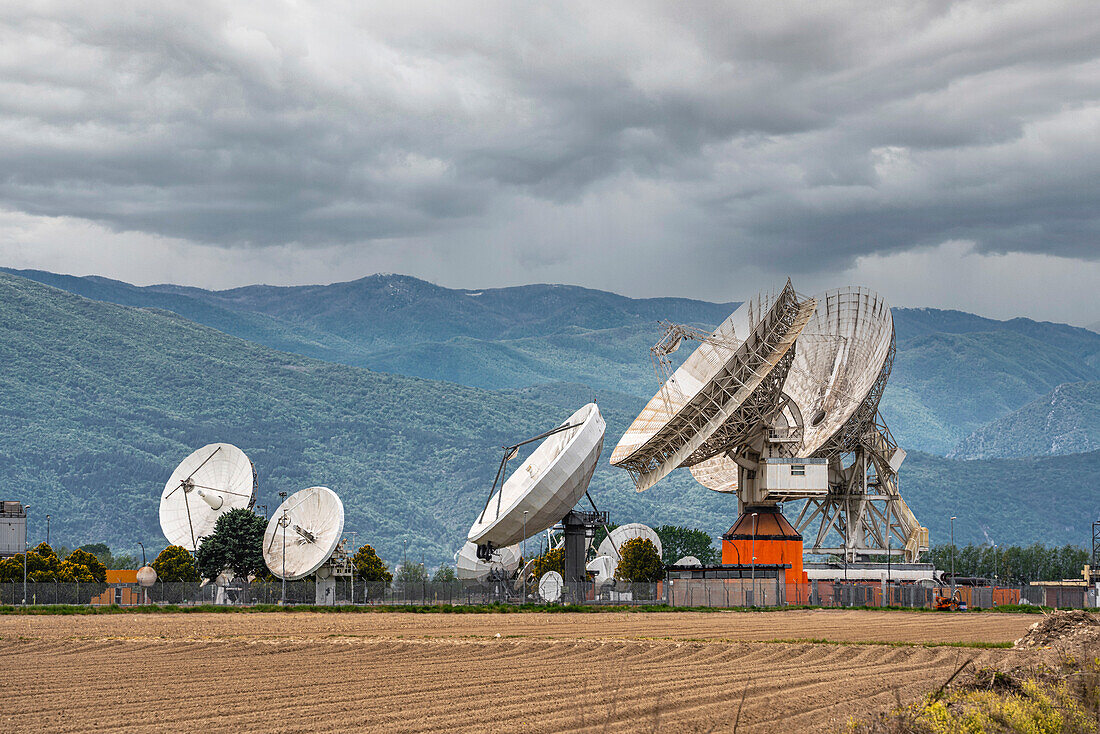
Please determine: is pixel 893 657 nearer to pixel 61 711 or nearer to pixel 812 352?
pixel 61 711

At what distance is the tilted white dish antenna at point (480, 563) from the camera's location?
107 meters

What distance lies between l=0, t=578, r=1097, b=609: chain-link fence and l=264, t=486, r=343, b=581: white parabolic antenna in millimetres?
1646

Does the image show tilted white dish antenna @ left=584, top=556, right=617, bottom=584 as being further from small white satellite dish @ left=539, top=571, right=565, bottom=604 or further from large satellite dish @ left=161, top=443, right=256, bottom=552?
large satellite dish @ left=161, top=443, right=256, bottom=552

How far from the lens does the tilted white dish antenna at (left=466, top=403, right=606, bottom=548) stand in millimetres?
70562

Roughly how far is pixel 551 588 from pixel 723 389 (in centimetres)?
1933

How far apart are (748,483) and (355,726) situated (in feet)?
213

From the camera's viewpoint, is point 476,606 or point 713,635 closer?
point 713,635

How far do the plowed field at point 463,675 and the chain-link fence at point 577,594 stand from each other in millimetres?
26601

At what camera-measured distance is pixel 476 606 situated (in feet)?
258

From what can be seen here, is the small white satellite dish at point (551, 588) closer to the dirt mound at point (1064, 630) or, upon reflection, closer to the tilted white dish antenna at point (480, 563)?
the tilted white dish antenna at point (480, 563)

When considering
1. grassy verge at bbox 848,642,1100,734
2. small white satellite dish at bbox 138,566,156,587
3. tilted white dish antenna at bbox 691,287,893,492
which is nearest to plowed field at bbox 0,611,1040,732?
grassy verge at bbox 848,642,1100,734

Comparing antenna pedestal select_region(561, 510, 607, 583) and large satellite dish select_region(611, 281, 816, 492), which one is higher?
large satellite dish select_region(611, 281, 816, 492)

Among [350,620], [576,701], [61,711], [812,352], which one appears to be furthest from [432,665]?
[812,352]

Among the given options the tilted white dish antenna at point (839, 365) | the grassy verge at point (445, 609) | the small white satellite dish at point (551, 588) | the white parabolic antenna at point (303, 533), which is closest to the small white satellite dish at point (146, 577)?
the white parabolic antenna at point (303, 533)
